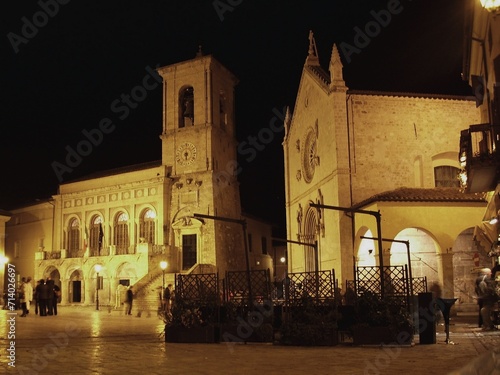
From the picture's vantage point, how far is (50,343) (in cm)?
1288

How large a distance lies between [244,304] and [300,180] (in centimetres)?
2018

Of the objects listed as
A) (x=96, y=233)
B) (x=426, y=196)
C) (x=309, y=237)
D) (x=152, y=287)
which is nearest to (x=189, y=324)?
(x=426, y=196)

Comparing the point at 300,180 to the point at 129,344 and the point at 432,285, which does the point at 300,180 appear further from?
the point at 129,344

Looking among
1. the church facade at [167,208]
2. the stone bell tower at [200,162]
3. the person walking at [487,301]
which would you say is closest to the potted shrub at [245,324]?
the person walking at [487,301]

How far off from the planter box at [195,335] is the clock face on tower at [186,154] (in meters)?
27.2

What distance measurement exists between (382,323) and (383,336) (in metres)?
0.27

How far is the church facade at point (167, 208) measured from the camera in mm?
38438

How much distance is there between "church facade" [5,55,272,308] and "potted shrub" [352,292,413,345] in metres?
24.4

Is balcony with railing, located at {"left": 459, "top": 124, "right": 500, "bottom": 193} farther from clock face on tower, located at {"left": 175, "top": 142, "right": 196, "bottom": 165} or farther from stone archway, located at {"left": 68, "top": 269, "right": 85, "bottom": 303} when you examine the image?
stone archway, located at {"left": 68, "top": 269, "right": 85, "bottom": 303}

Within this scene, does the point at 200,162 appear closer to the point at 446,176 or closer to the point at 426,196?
the point at 446,176

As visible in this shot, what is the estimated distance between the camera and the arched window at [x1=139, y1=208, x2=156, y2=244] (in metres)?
39.9

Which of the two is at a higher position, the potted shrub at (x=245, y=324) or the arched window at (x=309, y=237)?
the arched window at (x=309, y=237)

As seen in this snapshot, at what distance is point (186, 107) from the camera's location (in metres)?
41.1

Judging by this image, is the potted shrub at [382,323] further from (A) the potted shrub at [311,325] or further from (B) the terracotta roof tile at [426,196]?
(B) the terracotta roof tile at [426,196]
